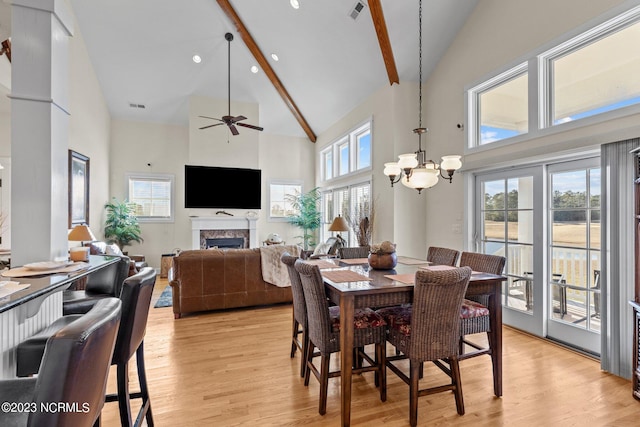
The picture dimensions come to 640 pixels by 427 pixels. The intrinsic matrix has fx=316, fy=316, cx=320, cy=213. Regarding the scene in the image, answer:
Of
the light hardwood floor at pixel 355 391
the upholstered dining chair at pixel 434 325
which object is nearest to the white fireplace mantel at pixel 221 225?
the light hardwood floor at pixel 355 391

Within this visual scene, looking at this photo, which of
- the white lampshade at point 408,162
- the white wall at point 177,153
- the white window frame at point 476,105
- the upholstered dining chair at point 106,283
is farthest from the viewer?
the white wall at point 177,153

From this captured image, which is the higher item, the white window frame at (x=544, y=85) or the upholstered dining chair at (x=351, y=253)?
the white window frame at (x=544, y=85)

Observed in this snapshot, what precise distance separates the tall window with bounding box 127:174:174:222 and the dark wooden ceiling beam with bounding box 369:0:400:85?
574 centimetres

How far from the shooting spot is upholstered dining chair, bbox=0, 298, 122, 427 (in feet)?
2.49

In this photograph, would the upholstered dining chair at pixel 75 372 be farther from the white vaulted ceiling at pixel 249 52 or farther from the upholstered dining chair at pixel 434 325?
the white vaulted ceiling at pixel 249 52

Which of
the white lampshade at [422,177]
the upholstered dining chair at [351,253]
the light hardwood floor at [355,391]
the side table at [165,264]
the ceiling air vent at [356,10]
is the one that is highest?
the ceiling air vent at [356,10]

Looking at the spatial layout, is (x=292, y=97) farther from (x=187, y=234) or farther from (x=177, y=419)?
(x=177, y=419)

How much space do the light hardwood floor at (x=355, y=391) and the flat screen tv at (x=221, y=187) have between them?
428 cm

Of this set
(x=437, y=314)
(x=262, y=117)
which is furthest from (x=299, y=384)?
(x=262, y=117)

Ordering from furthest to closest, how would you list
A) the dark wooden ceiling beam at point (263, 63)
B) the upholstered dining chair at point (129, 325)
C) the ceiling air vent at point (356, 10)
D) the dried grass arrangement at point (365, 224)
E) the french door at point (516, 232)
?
the dried grass arrangement at point (365, 224)
the dark wooden ceiling beam at point (263, 63)
the ceiling air vent at point (356, 10)
the french door at point (516, 232)
the upholstered dining chair at point (129, 325)

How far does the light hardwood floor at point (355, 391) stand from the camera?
208 centimetres

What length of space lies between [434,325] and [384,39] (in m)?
3.98

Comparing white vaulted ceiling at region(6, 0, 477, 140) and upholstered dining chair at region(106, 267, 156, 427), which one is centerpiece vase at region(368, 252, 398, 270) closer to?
upholstered dining chair at region(106, 267, 156, 427)

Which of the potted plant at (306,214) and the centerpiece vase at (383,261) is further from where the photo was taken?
the potted plant at (306,214)
